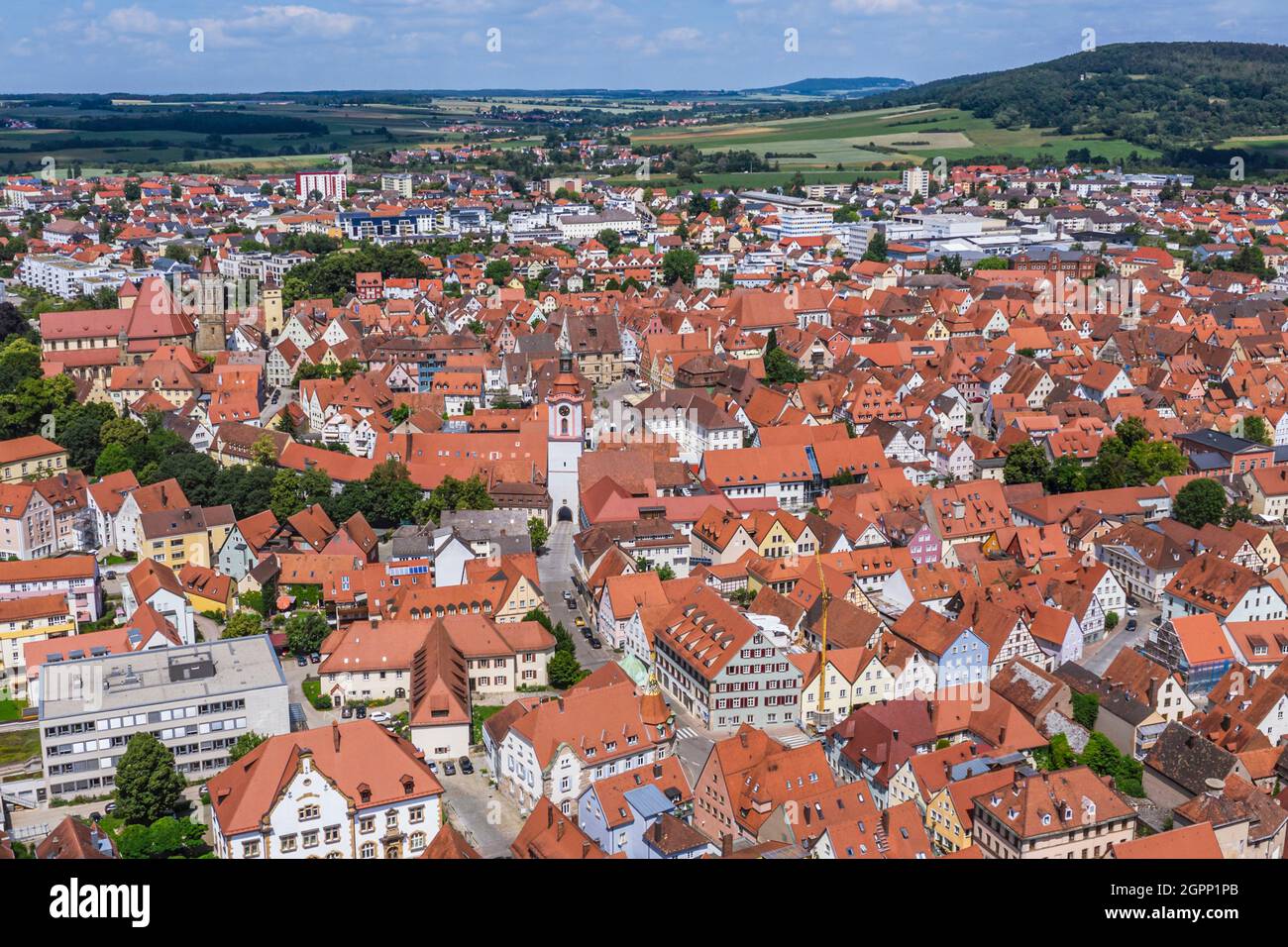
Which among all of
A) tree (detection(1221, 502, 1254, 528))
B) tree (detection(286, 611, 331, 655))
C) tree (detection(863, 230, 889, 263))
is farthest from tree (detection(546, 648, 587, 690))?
tree (detection(863, 230, 889, 263))

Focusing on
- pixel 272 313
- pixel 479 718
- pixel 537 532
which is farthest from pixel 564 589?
pixel 272 313

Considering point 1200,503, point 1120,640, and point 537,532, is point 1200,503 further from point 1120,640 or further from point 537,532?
point 537,532

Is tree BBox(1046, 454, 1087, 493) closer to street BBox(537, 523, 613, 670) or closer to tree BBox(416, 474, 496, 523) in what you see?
street BBox(537, 523, 613, 670)

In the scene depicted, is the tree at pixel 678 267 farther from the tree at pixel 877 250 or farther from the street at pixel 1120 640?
the street at pixel 1120 640

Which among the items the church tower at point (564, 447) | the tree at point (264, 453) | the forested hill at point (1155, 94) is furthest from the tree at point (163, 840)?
the forested hill at point (1155, 94)

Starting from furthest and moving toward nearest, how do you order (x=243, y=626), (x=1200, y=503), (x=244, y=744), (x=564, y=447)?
(x=564, y=447) → (x=1200, y=503) → (x=243, y=626) → (x=244, y=744)

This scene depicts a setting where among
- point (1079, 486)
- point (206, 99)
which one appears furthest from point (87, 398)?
point (206, 99)
